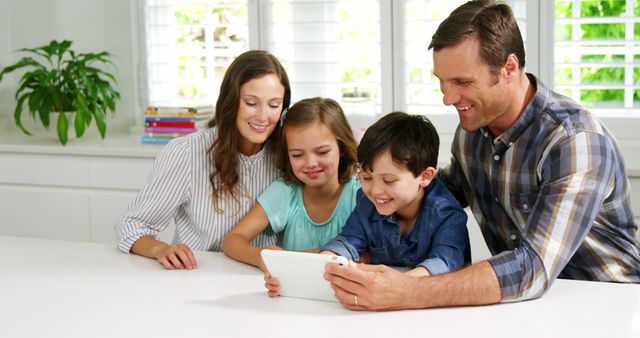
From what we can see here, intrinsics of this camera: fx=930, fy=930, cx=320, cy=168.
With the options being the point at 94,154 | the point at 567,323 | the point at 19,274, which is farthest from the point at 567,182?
the point at 94,154

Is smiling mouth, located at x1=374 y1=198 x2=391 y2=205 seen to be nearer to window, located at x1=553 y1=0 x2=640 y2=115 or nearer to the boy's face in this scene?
the boy's face

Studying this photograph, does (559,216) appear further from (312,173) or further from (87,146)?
(87,146)

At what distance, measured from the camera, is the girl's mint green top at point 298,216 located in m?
2.38

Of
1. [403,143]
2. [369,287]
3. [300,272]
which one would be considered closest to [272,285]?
[300,272]

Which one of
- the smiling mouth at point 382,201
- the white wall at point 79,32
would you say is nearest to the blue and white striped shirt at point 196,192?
the smiling mouth at point 382,201

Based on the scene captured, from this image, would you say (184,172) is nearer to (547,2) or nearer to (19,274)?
(19,274)

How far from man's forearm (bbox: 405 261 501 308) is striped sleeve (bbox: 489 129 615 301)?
3 cm

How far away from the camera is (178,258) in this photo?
2168 millimetres

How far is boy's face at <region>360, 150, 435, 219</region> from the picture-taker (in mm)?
2049

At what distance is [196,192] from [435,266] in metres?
0.79

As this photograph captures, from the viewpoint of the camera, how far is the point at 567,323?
1670 mm

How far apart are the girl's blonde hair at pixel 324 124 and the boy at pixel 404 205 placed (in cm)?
27

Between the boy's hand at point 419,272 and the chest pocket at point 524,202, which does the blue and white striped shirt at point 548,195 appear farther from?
the boy's hand at point 419,272

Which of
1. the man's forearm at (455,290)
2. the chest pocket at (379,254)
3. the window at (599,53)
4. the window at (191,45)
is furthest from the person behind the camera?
the window at (191,45)
